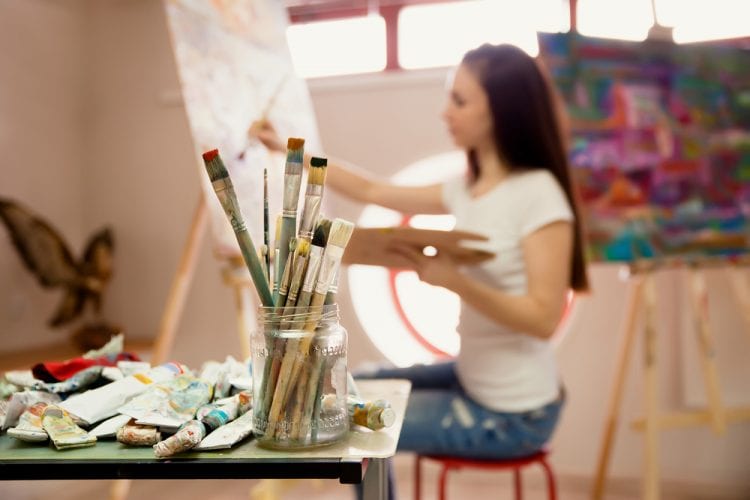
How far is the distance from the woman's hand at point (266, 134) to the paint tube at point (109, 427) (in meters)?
0.79

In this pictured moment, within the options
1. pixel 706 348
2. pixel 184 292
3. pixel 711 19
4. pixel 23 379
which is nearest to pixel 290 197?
pixel 23 379

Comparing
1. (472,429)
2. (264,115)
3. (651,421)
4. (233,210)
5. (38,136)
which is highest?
(38,136)

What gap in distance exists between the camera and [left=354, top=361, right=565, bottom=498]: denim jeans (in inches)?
53.7

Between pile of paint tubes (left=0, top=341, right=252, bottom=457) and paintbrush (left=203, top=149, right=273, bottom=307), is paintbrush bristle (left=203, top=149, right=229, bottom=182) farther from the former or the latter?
pile of paint tubes (left=0, top=341, right=252, bottom=457)

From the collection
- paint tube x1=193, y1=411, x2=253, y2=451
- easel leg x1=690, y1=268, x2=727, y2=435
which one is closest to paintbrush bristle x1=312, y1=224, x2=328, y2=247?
paint tube x1=193, y1=411, x2=253, y2=451

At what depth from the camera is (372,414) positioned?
791 mm

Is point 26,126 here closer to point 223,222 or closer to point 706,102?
point 223,222

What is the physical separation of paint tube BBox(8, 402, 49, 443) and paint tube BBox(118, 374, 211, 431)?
0.09m

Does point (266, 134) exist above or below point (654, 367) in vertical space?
above

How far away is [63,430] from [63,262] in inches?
78.2

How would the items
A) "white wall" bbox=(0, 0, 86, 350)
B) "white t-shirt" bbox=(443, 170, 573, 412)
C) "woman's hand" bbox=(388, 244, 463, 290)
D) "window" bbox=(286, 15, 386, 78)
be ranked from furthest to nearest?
"window" bbox=(286, 15, 386, 78) → "white wall" bbox=(0, 0, 86, 350) → "white t-shirt" bbox=(443, 170, 573, 412) → "woman's hand" bbox=(388, 244, 463, 290)

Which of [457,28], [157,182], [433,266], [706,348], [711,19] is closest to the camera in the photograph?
[433,266]

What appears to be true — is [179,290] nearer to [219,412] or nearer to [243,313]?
[243,313]

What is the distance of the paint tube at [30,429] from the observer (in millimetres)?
762
